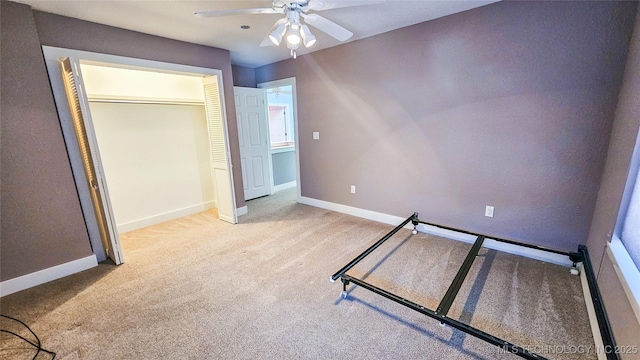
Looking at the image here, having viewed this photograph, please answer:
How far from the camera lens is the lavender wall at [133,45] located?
2312mm

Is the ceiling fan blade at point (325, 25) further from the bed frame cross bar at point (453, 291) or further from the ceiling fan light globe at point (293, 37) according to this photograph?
the bed frame cross bar at point (453, 291)

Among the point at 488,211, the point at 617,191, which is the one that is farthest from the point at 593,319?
the point at 488,211

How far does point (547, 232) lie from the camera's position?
247 cm

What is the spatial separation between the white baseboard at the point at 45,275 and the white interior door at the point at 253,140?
2.39m

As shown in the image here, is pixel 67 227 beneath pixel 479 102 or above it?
beneath

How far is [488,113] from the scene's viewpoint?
2586mm

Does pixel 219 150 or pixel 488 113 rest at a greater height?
pixel 488 113

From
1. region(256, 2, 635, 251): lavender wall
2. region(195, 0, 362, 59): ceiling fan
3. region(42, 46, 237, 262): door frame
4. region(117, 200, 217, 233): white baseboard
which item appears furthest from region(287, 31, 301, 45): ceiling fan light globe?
region(117, 200, 217, 233): white baseboard

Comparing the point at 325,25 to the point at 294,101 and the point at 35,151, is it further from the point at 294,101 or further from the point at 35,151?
the point at 35,151

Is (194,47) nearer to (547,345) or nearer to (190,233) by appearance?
(190,233)

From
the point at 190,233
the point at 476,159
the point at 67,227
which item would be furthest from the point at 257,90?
the point at 476,159

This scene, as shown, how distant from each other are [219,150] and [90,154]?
4.56 feet

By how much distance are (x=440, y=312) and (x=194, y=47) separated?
3.80 metres

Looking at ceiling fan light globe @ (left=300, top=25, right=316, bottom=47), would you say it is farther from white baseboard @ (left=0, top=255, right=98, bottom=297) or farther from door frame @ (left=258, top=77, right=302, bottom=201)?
white baseboard @ (left=0, top=255, right=98, bottom=297)
